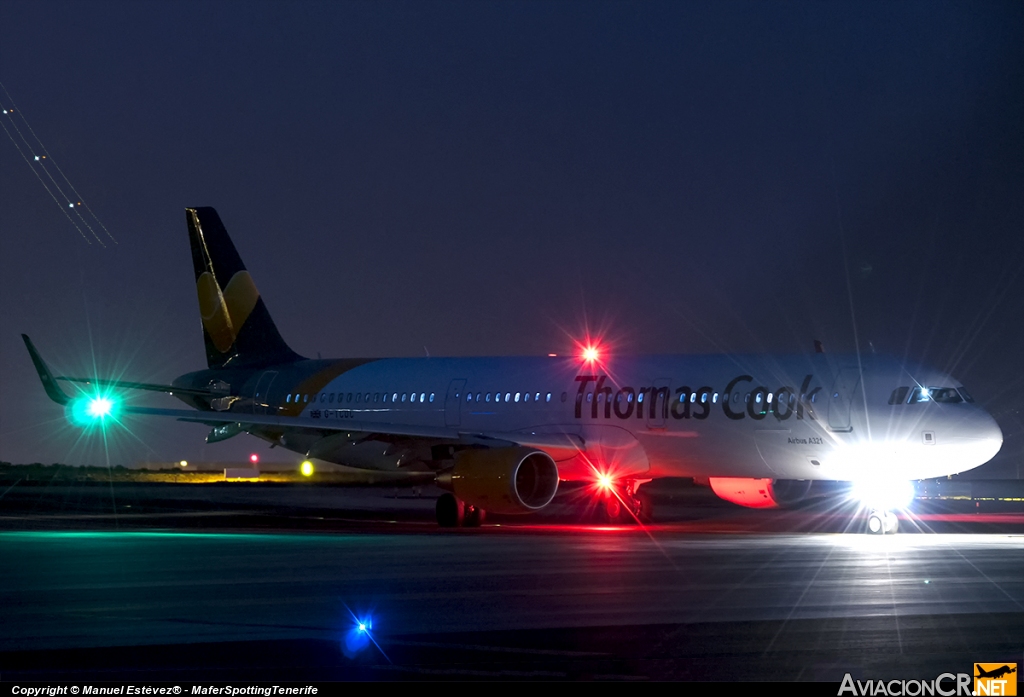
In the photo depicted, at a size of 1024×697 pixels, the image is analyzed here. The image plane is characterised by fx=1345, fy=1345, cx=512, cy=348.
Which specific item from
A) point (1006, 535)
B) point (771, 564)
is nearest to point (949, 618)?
point (771, 564)

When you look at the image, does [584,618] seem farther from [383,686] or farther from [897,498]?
[897,498]

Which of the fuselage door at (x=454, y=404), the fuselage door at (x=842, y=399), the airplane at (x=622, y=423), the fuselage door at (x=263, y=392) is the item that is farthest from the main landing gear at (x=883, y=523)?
the fuselage door at (x=263, y=392)

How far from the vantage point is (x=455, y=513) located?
30062 millimetres

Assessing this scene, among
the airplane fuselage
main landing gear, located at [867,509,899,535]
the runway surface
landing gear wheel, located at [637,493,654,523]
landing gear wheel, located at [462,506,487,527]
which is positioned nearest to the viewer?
the runway surface

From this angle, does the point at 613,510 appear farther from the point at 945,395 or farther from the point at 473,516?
the point at 945,395

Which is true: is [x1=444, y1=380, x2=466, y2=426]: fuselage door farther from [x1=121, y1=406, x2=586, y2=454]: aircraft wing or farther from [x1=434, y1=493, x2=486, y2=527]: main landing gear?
[x1=434, y1=493, x2=486, y2=527]: main landing gear

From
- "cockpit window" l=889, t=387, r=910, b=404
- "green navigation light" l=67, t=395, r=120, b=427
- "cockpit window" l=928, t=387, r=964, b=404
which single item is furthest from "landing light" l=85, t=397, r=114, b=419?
"cockpit window" l=928, t=387, r=964, b=404

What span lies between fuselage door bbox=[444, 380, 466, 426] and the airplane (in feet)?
0.15

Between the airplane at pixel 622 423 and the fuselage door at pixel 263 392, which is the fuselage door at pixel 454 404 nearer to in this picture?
the airplane at pixel 622 423

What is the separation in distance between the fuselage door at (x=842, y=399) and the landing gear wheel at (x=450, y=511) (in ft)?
27.2

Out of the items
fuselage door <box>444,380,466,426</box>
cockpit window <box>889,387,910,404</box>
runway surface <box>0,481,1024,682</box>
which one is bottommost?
runway surface <box>0,481,1024,682</box>

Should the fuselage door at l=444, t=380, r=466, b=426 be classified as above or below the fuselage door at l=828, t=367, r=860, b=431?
above

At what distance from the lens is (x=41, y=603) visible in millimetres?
14305

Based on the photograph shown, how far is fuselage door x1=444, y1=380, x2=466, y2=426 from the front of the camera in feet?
115
